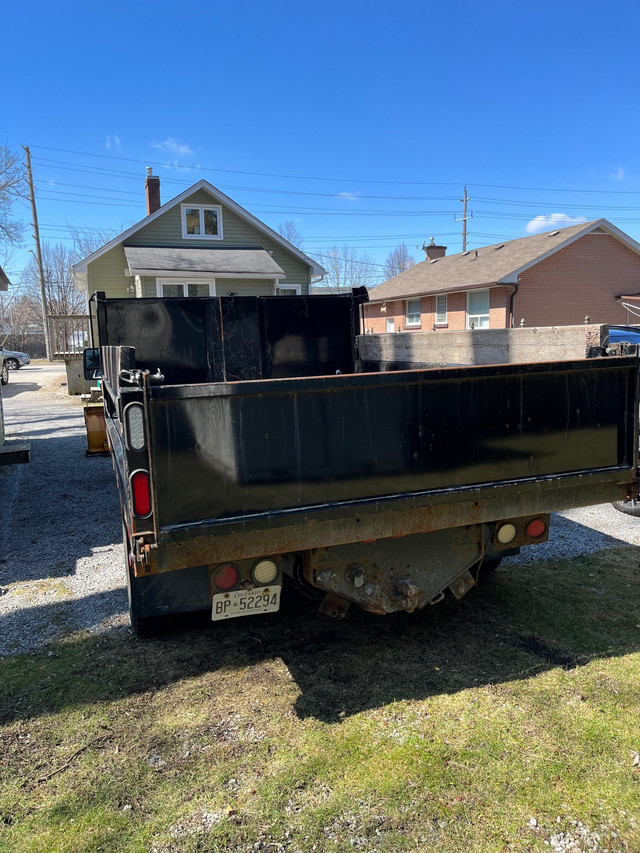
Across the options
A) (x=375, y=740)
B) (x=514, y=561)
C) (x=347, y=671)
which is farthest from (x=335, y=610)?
(x=514, y=561)

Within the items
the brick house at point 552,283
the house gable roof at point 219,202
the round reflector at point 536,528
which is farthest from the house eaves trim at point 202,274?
the round reflector at point 536,528

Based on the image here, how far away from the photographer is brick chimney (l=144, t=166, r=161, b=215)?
22.8 meters

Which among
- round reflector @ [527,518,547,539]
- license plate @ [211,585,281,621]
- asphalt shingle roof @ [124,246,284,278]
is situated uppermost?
asphalt shingle roof @ [124,246,284,278]

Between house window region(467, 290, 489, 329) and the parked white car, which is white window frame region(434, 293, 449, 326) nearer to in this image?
house window region(467, 290, 489, 329)

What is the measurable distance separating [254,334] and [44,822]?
474 cm

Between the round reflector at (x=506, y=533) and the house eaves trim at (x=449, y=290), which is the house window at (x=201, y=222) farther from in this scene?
the round reflector at (x=506, y=533)

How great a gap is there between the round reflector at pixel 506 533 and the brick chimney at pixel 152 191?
22311mm

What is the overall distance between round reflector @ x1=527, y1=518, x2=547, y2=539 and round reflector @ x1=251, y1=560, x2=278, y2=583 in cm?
157

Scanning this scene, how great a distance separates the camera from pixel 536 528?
361 cm

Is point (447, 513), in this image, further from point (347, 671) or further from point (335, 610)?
point (347, 671)

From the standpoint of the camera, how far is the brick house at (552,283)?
76.7ft

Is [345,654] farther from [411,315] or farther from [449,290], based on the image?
[411,315]

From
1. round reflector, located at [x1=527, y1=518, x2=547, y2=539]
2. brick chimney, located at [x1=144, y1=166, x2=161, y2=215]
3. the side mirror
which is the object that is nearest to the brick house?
brick chimney, located at [x1=144, y1=166, x2=161, y2=215]


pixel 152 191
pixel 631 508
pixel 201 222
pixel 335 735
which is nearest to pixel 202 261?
pixel 201 222
